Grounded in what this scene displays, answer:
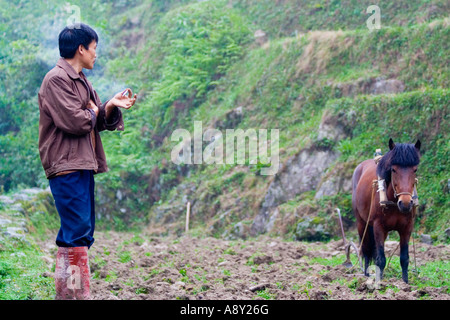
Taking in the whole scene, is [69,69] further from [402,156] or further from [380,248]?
[380,248]

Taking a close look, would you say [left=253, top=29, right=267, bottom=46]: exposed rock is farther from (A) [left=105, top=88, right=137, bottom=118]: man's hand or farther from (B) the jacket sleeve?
(B) the jacket sleeve

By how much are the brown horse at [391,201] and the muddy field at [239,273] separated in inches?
15.5

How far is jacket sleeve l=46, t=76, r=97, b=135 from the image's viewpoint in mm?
4578

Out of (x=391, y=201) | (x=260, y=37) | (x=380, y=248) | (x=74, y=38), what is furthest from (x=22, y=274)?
(x=260, y=37)

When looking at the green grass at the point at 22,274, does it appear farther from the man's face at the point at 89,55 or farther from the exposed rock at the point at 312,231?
the exposed rock at the point at 312,231

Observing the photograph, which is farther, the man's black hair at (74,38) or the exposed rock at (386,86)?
the exposed rock at (386,86)

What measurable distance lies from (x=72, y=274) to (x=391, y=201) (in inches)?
165

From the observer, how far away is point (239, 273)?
777 cm

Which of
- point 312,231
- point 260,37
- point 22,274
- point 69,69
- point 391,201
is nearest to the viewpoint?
point 69,69

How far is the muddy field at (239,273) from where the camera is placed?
5.82 m

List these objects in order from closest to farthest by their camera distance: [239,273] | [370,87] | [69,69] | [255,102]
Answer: [69,69], [239,273], [370,87], [255,102]

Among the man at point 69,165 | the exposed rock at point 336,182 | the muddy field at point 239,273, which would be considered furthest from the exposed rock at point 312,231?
the man at point 69,165

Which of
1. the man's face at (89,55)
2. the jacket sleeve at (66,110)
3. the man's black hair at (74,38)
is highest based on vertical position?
the man's black hair at (74,38)

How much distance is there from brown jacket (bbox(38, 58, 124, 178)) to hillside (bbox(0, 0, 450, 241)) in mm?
8383
